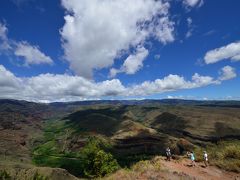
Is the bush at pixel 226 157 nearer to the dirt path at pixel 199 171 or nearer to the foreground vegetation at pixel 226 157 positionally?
the foreground vegetation at pixel 226 157

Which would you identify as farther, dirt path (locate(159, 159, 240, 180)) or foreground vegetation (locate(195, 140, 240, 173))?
foreground vegetation (locate(195, 140, 240, 173))

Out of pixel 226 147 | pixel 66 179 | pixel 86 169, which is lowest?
pixel 66 179

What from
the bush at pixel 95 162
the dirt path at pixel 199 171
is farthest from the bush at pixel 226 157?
the bush at pixel 95 162

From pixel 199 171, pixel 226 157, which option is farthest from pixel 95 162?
pixel 199 171

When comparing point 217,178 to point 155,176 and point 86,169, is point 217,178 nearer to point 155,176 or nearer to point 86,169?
point 155,176

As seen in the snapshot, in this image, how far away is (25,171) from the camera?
127312 millimetres

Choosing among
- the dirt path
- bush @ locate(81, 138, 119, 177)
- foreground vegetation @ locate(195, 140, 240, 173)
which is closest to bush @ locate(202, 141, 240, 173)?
foreground vegetation @ locate(195, 140, 240, 173)

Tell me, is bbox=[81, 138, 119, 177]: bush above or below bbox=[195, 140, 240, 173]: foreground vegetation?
below

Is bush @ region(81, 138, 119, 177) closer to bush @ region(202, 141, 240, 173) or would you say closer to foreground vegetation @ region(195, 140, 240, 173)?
foreground vegetation @ region(195, 140, 240, 173)

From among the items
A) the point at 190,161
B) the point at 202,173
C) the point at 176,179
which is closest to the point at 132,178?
the point at 176,179

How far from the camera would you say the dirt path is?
1142 inches

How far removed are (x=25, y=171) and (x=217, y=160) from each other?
112m

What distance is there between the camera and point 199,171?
101ft

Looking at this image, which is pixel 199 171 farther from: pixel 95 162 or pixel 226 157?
pixel 95 162
